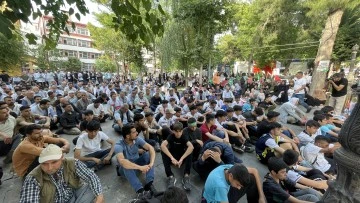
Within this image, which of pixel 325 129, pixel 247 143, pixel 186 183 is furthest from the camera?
pixel 247 143

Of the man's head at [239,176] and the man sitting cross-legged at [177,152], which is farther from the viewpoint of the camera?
the man sitting cross-legged at [177,152]

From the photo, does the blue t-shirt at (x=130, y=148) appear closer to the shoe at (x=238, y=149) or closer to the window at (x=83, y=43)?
the shoe at (x=238, y=149)

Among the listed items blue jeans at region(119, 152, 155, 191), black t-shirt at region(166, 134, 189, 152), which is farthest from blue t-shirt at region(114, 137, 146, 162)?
black t-shirt at region(166, 134, 189, 152)

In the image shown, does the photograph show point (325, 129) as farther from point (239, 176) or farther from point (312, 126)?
point (239, 176)

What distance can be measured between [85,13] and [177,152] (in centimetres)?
282

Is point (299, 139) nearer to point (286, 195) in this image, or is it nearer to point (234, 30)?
point (286, 195)

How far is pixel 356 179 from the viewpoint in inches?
57.2

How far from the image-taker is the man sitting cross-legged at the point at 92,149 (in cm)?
393

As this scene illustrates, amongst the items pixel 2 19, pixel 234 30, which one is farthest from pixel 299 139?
pixel 234 30

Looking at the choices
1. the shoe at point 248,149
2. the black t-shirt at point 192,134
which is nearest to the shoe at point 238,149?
the shoe at point 248,149

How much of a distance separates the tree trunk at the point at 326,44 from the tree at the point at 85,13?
918 centimetres

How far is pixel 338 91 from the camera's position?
7000 millimetres

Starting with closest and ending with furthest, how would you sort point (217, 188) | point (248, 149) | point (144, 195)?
point (217, 188), point (144, 195), point (248, 149)

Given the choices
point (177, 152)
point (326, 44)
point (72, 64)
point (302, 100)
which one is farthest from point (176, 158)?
point (72, 64)
